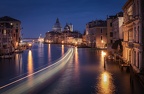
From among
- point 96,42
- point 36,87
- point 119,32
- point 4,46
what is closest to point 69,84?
point 36,87

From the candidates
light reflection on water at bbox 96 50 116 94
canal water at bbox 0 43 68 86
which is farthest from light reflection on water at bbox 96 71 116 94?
canal water at bbox 0 43 68 86

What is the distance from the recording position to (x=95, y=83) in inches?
912

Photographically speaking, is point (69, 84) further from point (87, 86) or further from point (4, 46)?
point (4, 46)

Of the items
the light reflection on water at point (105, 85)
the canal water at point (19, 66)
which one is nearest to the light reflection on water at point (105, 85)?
the light reflection on water at point (105, 85)

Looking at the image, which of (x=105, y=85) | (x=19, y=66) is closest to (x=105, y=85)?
(x=105, y=85)

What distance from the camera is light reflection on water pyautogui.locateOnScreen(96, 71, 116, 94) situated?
19.8 metres

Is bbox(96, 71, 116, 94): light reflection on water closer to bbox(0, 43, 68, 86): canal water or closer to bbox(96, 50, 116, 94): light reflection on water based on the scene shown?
bbox(96, 50, 116, 94): light reflection on water

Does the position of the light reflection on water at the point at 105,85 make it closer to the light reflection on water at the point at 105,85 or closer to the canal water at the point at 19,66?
the light reflection on water at the point at 105,85

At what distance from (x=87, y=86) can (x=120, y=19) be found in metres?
34.2

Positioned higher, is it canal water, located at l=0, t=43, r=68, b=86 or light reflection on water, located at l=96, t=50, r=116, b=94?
canal water, located at l=0, t=43, r=68, b=86

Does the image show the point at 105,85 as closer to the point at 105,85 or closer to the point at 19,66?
A: the point at 105,85

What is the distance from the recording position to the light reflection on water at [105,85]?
64.8 feet

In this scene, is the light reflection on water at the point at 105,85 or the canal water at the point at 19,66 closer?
the light reflection on water at the point at 105,85

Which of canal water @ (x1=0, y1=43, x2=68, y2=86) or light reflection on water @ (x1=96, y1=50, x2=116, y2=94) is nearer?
light reflection on water @ (x1=96, y1=50, x2=116, y2=94)
